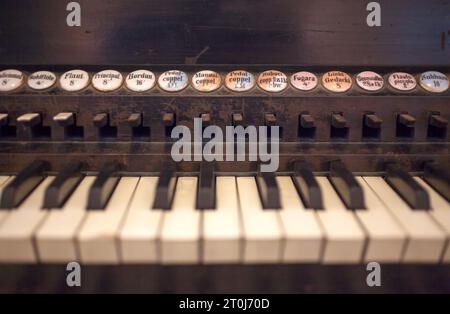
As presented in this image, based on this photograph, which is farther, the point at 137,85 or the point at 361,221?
the point at 137,85

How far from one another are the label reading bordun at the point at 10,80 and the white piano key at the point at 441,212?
1.16 m

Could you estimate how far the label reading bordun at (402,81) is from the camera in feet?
3.78

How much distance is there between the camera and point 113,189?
1055 millimetres

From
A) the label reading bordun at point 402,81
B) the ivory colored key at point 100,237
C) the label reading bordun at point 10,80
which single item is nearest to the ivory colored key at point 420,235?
the label reading bordun at point 402,81

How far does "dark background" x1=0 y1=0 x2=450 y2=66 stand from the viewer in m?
1.15

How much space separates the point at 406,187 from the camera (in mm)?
1021

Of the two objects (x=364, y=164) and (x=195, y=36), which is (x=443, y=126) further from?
(x=195, y=36)

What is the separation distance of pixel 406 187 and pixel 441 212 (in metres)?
0.10

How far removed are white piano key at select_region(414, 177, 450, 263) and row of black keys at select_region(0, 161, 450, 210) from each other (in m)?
0.02

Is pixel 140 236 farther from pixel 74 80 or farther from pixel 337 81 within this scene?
pixel 337 81

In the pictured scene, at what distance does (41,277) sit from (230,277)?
47 centimetres

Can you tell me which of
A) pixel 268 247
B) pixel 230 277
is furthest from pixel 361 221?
→ pixel 230 277

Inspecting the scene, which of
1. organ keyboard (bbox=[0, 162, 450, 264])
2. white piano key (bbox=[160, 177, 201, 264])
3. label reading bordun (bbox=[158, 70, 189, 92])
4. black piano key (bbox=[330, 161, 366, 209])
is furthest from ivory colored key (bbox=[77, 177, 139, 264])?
black piano key (bbox=[330, 161, 366, 209])

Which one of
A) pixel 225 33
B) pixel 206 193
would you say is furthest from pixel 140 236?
pixel 225 33
